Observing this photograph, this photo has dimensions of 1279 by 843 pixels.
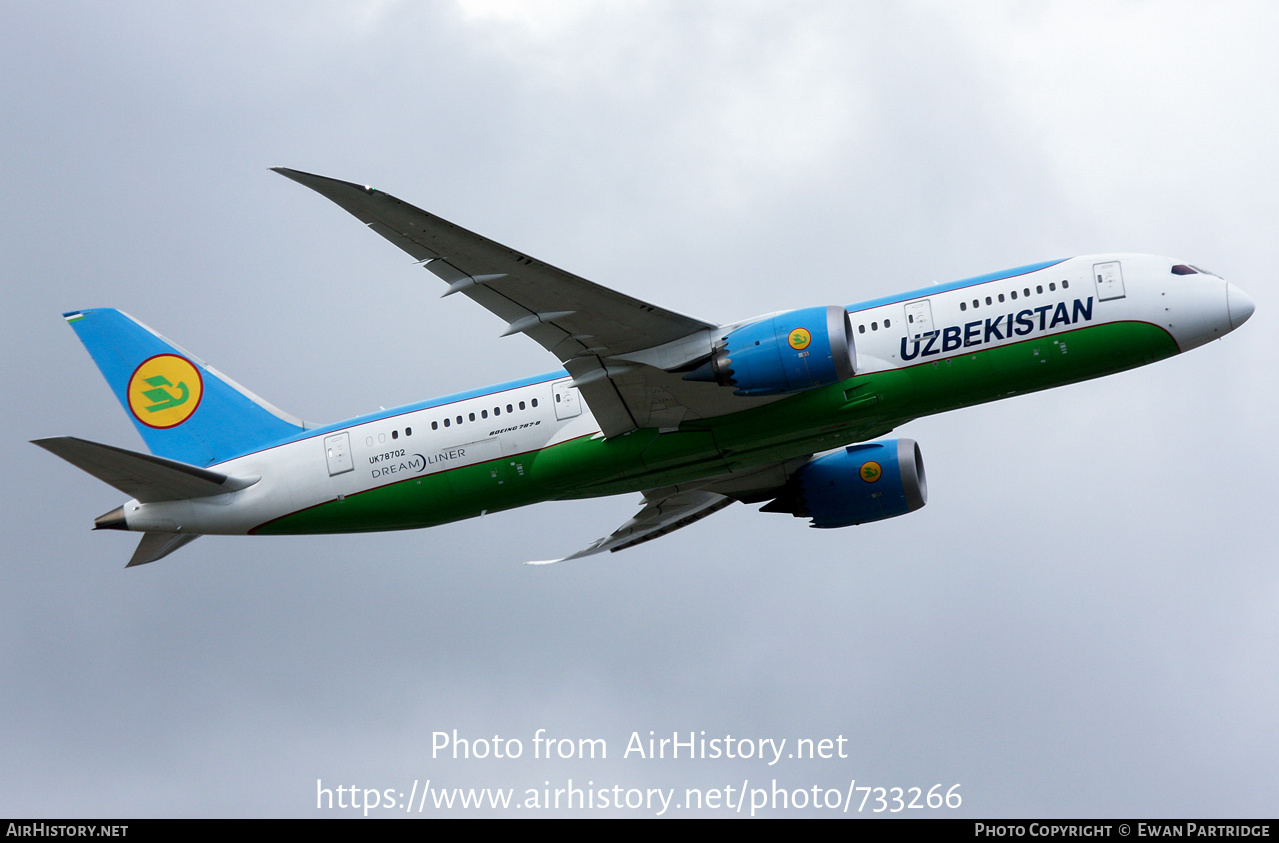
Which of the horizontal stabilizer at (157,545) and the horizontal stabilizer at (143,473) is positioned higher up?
the horizontal stabilizer at (143,473)

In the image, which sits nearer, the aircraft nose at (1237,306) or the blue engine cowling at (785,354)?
the blue engine cowling at (785,354)

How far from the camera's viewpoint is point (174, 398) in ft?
117

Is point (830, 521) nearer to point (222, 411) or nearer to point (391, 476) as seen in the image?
point (391, 476)

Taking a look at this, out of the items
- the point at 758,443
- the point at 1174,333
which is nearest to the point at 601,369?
the point at 758,443

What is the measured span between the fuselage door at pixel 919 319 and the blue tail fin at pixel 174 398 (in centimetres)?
1729

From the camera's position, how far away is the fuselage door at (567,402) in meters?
32.1

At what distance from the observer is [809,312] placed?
2938 centimetres

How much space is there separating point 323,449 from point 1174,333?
2234 centimetres

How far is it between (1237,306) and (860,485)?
11.4 meters

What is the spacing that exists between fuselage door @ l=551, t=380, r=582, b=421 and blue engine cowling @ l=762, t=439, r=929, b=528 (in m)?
Answer: 8.62

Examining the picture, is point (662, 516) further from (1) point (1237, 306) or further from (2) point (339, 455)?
(1) point (1237, 306)

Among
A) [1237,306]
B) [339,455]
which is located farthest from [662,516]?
[1237,306]

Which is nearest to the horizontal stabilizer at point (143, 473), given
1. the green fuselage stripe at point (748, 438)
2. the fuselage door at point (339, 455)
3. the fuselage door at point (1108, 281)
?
the green fuselage stripe at point (748, 438)

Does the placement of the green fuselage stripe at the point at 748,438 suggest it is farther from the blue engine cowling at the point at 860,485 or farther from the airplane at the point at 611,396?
the blue engine cowling at the point at 860,485
